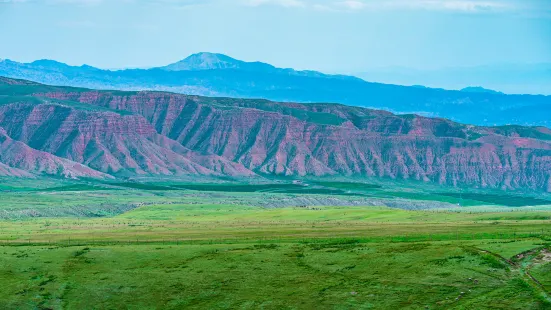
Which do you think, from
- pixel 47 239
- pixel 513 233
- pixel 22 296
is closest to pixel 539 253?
pixel 513 233

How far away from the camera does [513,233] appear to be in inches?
3888

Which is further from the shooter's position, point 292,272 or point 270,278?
point 292,272

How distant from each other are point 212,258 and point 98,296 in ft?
39.8

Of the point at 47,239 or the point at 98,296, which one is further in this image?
the point at 47,239

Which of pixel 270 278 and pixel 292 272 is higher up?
pixel 292 272

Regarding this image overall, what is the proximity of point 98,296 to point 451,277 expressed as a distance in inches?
1006

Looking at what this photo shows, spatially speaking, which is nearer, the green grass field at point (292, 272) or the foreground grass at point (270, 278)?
the foreground grass at point (270, 278)

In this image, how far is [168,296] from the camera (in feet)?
259

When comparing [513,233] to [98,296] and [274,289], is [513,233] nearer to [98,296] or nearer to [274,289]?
[274,289]

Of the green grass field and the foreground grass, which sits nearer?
the foreground grass

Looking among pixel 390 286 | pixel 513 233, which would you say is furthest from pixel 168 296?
pixel 513 233

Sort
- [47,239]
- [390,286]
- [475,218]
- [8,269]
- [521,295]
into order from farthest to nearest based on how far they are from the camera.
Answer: [475,218], [47,239], [8,269], [390,286], [521,295]

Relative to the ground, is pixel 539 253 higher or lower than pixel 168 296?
higher

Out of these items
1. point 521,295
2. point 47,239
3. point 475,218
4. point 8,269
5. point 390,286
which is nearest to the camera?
point 521,295
